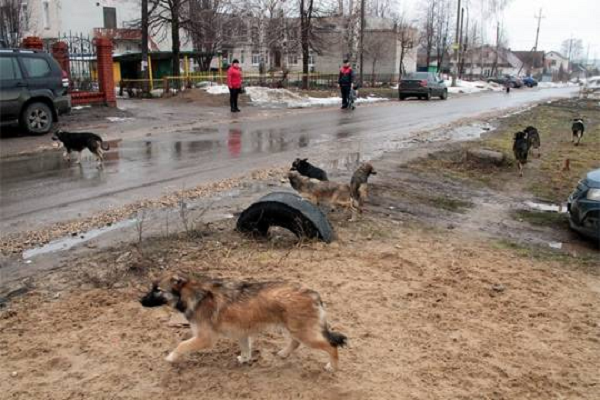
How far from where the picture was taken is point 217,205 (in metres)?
7.81

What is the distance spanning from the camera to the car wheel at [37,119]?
1451 centimetres

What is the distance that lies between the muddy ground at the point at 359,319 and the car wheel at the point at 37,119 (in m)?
9.95

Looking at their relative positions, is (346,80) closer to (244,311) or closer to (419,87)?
(419,87)

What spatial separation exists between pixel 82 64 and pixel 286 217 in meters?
23.2

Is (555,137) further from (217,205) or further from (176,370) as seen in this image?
(176,370)

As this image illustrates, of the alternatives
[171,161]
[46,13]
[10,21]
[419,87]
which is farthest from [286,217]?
[46,13]

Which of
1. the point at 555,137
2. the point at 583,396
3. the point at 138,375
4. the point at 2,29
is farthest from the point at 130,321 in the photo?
the point at 2,29

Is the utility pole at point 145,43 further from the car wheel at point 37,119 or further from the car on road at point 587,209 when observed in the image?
the car on road at point 587,209

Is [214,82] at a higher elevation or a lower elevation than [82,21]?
lower

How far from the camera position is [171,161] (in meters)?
11.3

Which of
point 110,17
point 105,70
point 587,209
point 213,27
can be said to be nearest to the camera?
point 587,209

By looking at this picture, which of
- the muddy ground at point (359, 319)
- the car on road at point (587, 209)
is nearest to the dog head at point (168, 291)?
the muddy ground at point (359, 319)

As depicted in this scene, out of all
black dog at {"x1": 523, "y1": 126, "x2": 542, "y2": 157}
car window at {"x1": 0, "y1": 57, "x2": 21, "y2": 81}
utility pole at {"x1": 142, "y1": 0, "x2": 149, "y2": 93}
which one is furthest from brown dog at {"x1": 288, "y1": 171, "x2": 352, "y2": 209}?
utility pole at {"x1": 142, "y1": 0, "x2": 149, "y2": 93}

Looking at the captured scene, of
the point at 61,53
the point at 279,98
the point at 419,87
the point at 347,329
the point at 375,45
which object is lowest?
the point at 347,329
